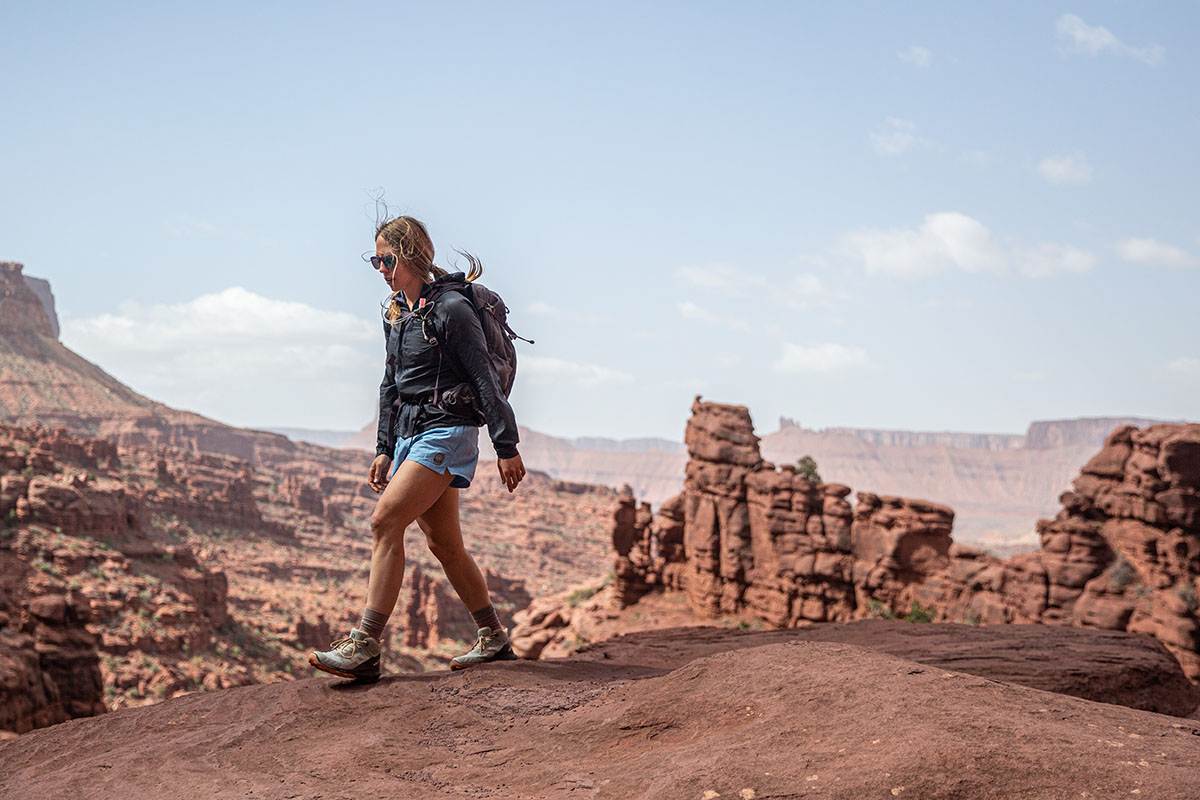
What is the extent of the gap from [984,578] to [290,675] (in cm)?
2682

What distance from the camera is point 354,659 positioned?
5.29m

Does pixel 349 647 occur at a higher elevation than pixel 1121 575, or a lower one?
higher

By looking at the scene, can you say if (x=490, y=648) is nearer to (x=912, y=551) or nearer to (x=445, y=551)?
(x=445, y=551)

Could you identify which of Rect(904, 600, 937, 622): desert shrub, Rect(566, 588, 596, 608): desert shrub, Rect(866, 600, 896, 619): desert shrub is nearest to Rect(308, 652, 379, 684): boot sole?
Rect(904, 600, 937, 622): desert shrub

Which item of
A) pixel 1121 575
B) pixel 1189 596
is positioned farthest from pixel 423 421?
pixel 1121 575

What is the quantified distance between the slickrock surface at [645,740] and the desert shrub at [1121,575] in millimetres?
21823

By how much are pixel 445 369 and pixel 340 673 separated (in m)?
1.91

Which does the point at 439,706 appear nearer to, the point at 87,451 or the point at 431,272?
the point at 431,272

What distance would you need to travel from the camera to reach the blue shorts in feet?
17.7

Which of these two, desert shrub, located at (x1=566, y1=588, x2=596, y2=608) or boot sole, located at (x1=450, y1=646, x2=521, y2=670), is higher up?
boot sole, located at (x1=450, y1=646, x2=521, y2=670)

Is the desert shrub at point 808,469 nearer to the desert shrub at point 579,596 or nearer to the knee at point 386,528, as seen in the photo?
the desert shrub at point 579,596

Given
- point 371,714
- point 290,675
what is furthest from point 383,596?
point 290,675

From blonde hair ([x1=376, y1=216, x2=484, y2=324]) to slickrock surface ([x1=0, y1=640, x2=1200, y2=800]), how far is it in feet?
7.99

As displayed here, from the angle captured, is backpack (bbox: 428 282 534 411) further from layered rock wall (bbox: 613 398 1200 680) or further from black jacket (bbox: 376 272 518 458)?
layered rock wall (bbox: 613 398 1200 680)
